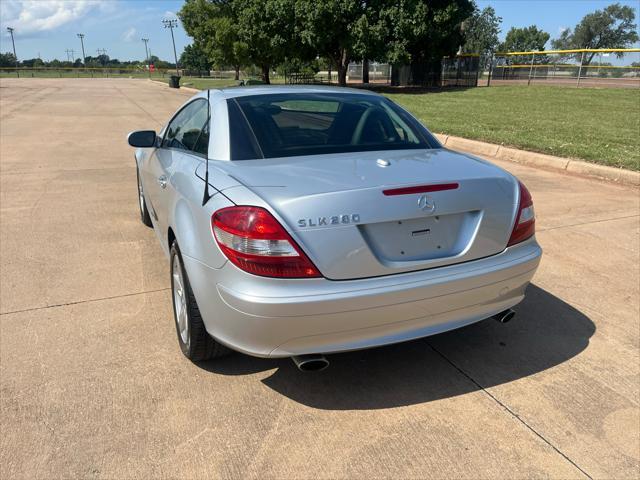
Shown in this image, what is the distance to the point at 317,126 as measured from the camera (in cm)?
346

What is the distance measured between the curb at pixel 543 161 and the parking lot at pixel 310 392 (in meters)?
3.76

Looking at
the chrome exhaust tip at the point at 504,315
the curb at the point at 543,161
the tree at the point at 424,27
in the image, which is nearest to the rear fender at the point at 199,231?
the chrome exhaust tip at the point at 504,315

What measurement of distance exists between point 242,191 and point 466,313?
1300mm

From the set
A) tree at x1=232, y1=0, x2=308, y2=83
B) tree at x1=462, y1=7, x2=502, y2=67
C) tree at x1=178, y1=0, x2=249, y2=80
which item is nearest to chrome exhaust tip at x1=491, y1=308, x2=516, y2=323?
tree at x1=232, y1=0, x2=308, y2=83

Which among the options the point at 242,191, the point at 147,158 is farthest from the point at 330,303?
the point at 147,158

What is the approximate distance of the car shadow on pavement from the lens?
282cm

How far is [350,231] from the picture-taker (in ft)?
7.70

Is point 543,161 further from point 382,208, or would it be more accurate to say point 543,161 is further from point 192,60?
point 192,60

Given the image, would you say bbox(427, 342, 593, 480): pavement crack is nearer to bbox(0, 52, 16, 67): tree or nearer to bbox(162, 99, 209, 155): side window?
bbox(162, 99, 209, 155): side window

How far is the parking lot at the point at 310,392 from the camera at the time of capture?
2348mm

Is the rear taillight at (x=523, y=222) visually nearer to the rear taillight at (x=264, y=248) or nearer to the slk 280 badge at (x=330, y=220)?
the slk 280 badge at (x=330, y=220)

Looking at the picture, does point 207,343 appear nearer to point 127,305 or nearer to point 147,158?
point 127,305

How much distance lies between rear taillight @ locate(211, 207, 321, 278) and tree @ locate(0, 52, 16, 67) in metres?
144

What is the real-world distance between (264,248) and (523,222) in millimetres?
1459
